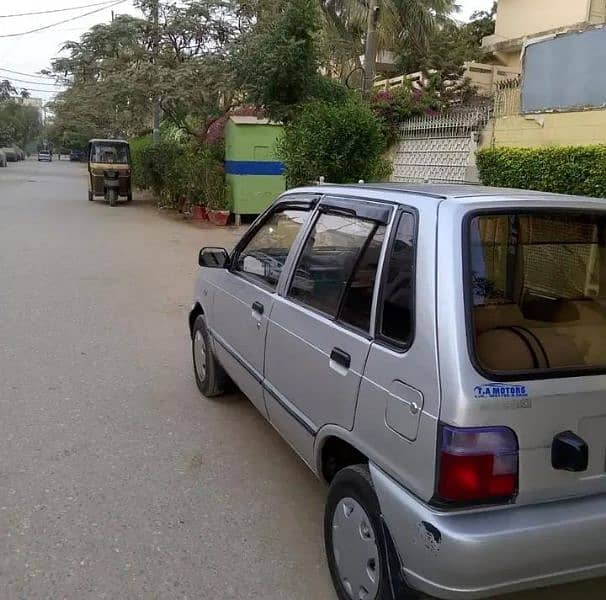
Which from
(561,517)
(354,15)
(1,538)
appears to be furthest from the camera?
(354,15)

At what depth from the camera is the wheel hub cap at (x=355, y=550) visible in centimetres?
244

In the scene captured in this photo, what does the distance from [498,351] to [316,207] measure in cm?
134

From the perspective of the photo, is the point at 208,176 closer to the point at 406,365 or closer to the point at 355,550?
the point at 355,550

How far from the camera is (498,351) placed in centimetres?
231

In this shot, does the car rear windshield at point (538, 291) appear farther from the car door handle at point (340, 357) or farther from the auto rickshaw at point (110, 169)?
the auto rickshaw at point (110, 169)

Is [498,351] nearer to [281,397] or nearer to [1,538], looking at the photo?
[281,397]

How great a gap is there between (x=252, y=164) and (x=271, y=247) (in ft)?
41.5

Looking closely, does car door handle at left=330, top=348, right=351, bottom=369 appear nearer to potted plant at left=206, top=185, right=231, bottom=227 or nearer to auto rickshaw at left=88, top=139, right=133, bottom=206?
potted plant at left=206, top=185, right=231, bottom=227

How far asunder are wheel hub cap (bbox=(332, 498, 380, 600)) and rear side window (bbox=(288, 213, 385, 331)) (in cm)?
74

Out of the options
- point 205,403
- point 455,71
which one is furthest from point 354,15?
point 205,403

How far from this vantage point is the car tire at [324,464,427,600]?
232 cm

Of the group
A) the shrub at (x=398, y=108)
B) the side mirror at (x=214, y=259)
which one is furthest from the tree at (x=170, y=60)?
the side mirror at (x=214, y=259)

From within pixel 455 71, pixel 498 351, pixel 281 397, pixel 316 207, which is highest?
pixel 455 71

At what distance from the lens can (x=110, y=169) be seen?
22.6 metres
